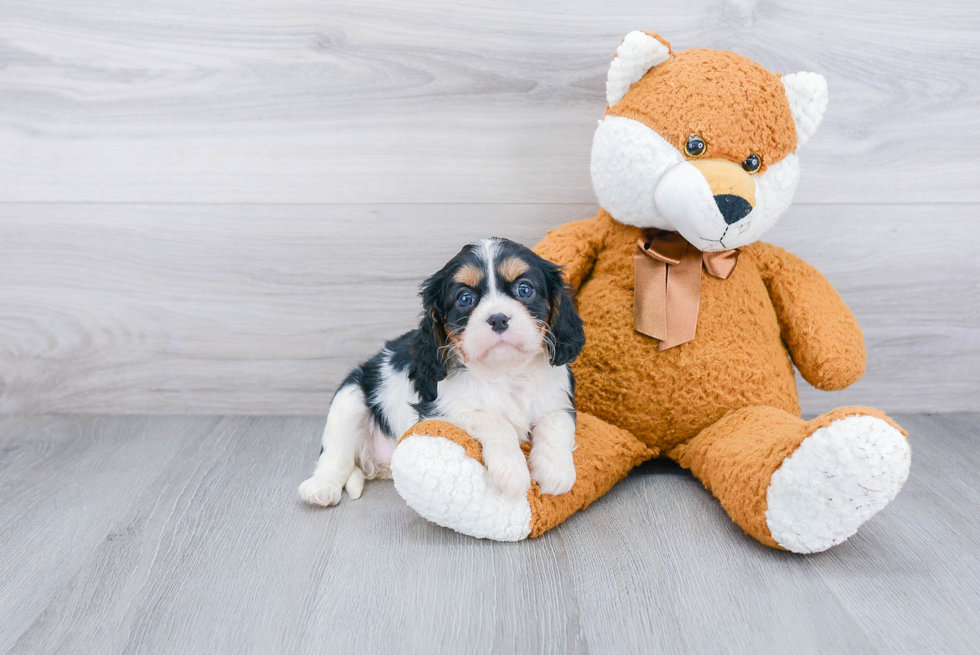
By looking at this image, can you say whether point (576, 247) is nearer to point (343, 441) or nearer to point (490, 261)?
point (490, 261)

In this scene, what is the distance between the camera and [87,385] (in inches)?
85.2

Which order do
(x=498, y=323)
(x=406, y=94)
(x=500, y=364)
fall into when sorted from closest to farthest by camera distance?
(x=498, y=323)
(x=500, y=364)
(x=406, y=94)

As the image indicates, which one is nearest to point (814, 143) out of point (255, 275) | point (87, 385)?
point (255, 275)

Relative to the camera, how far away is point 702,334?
1.59m

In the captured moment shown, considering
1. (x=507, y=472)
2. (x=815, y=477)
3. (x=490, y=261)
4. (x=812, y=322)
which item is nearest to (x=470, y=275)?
(x=490, y=261)

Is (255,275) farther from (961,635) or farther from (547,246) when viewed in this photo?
(961,635)

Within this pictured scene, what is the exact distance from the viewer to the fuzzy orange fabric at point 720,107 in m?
1.44

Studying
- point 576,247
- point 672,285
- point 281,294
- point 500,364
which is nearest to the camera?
point 500,364

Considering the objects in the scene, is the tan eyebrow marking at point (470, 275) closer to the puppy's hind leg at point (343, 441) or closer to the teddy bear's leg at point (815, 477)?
the puppy's hind leg at point (343, 441)

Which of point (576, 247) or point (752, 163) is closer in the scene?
point (752, 163)

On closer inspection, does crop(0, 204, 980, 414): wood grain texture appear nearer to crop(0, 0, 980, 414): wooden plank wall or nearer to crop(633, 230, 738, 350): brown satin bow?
crop(0, 0, 980, 414): wooden plank wall

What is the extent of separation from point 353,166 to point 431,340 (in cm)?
77

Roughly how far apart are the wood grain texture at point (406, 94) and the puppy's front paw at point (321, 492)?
2.63 feet

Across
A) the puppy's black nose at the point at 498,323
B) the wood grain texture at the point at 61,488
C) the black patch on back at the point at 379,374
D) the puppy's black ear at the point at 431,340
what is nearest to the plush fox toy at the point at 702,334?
the puppy's black ear at the point at 431,340
